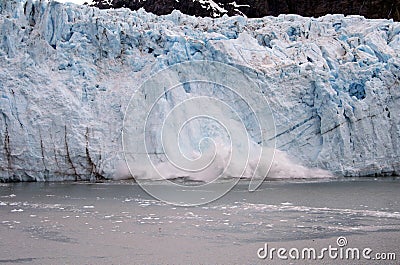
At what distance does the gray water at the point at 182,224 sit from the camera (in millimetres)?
4977

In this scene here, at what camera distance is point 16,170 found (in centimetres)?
983

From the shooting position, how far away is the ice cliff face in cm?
998

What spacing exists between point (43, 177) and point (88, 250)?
5.17 m

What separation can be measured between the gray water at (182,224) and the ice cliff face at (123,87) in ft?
3.46
